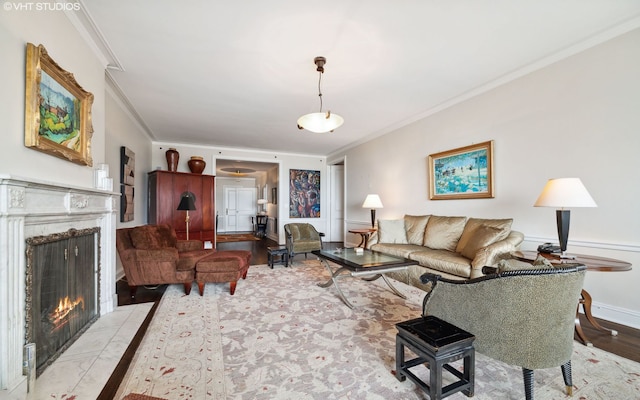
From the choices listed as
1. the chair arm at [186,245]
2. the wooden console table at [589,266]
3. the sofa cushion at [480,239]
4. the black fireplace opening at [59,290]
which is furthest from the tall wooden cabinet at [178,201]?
the wooden console table at [589,266]

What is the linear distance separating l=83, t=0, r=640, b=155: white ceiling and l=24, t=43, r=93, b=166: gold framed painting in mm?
687

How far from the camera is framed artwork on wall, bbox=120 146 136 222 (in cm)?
411

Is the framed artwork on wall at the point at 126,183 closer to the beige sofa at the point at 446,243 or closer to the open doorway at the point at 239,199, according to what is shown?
the beige sofa at the point at 446,243

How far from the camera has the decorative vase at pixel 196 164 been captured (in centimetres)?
623

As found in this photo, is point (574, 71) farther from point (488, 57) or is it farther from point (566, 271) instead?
point (566, 271)

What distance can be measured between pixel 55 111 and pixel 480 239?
415 centimetres

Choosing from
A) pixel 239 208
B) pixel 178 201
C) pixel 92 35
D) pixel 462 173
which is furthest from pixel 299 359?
pixel 239 208

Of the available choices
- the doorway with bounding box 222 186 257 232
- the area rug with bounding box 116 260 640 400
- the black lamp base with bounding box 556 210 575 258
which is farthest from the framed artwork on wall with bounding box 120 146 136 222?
the doorway with bounding box 222 186 257 232

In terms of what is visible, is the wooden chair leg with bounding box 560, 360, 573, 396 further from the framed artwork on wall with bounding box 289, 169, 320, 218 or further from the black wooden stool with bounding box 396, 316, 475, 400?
the framed artwork on wall with bounding box 289, 169, 320, 218

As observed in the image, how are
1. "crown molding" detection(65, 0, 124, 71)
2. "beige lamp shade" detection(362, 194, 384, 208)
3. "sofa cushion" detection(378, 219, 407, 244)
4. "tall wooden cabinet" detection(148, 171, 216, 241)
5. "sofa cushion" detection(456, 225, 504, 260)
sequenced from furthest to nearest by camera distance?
"tall wooden cabinet" detection(148, 171, 216, 241)
"beige lamp shade" detection(362, 194, 384, 208)
"sofa cushion" detection(378, 219, 407, 244)
"sofa cushion" detection(456, 225, 504, 260)
"crown molding" detection(65, 0, 124, 71)

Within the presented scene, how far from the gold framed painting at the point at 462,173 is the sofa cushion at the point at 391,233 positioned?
0.77m

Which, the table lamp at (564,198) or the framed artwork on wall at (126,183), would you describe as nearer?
the table lamp at (564,198)

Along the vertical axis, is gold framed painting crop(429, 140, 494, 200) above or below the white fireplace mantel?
above

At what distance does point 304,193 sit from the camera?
7930 millimetres
